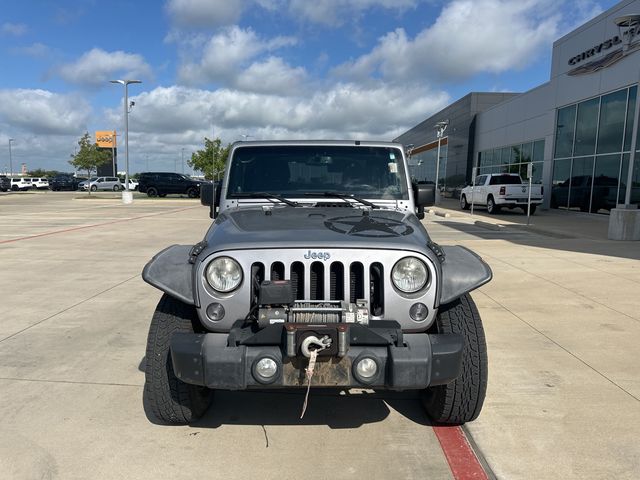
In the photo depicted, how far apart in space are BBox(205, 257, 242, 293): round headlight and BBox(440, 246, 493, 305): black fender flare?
3.65 ft

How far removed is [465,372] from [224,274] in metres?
1.49

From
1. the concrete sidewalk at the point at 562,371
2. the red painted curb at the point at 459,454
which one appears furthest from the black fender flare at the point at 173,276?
the concrete sidewalk at the point at 562,371

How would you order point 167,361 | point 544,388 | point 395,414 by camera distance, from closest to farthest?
point 167,361, point 395,414, point 544,388

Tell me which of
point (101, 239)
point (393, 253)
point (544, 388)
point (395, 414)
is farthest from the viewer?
point (101, 239)

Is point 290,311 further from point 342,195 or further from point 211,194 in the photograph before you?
point 211,194

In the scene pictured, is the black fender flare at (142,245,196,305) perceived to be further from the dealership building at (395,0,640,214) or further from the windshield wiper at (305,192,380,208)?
the dealership building at (395,0,640,214)

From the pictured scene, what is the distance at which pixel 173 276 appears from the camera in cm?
281

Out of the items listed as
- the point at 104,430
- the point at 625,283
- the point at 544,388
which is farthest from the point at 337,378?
the point at 625,283

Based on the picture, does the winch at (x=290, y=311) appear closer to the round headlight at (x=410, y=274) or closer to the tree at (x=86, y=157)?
the round headlight at (x=410, y=274)

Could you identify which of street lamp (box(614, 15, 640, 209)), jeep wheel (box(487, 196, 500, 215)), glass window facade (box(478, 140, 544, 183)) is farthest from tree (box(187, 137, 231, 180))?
street lamp (box(614, 15, 640, 209))

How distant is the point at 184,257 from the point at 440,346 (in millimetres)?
1526

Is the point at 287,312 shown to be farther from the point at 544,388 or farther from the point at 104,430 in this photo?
the point at 544,388

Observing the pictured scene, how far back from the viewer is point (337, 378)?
2527 millimetres

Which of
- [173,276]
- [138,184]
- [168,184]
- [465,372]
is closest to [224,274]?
[173,276]
